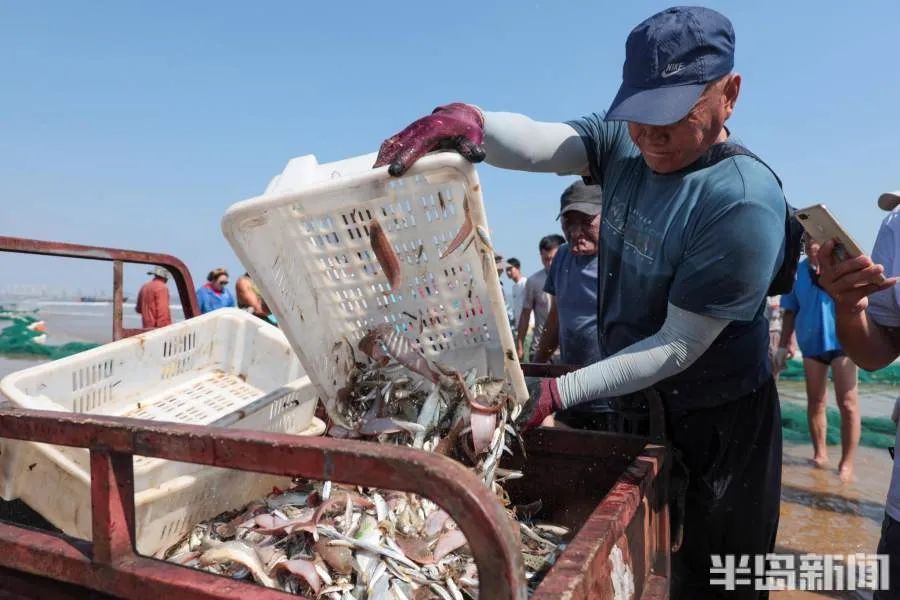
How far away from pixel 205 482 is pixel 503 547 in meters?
1.61

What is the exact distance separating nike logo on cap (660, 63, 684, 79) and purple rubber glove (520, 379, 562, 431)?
3.44 ft

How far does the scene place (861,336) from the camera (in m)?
2.20

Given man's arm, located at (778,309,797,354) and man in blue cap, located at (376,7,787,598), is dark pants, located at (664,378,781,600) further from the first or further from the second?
man's arm, located at (778,309,797,354)

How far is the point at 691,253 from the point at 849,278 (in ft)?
1.52

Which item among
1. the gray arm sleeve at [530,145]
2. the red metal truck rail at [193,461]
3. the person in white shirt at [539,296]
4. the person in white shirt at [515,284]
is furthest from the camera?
the person in white shirt at [515,284]

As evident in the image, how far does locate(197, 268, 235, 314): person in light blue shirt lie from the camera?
9773mm

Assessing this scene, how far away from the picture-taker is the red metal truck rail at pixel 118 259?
2998 mm

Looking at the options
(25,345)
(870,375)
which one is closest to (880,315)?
(870,375)

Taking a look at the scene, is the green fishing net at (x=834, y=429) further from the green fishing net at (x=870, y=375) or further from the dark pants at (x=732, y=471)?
the dark pants at (x=732, y=471)

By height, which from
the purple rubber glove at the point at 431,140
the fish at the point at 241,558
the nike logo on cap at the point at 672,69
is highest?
the nike logo on cap at the point at 672,69

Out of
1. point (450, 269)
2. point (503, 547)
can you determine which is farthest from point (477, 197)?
point (503, 547)

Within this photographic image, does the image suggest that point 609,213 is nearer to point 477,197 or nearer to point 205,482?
point 477,197

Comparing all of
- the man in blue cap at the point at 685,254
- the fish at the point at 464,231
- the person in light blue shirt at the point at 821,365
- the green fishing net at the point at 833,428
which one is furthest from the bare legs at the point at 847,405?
the fish at the point at 464,231

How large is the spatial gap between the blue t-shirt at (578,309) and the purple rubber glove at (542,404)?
7.28 feet
